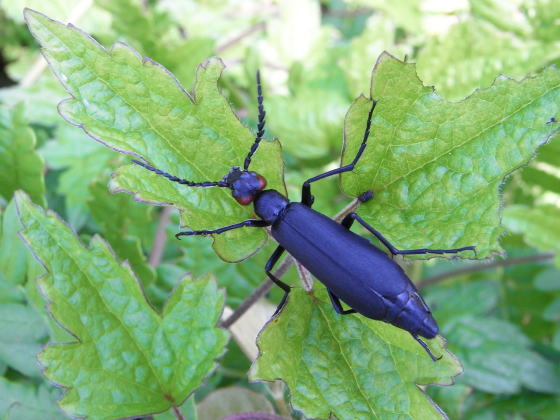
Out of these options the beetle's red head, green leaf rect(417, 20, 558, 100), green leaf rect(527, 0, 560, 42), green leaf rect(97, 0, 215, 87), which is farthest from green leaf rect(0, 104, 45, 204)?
green leaf rect(527, 0, 560, 42)

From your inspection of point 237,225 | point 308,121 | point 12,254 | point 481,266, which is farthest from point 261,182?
point 481,266

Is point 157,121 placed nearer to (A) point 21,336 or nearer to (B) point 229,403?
(A) point 21,336

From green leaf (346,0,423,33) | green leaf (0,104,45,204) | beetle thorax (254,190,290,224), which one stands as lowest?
green leaf (0,104,45,204)

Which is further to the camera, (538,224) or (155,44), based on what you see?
(155,44)

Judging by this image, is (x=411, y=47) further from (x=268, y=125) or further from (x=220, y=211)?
(x=220, y=211)

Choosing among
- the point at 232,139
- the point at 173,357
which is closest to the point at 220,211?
the point at 232,139

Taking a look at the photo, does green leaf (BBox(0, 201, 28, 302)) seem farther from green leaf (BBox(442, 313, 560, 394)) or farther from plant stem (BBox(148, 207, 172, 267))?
green leaf (BBox(442, 313, 560, 394))

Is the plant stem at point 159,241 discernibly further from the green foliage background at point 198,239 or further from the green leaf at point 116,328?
the green leaf at point 116,328
